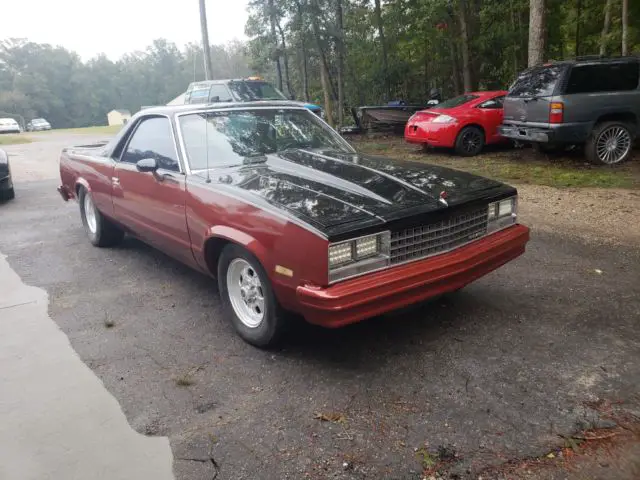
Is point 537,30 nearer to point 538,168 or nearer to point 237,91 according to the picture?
point 538,168

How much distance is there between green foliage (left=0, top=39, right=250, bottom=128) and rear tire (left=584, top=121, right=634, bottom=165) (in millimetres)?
74576

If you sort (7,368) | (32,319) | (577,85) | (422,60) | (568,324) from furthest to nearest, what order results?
(422,60), (577,85), (32,319), (568,324), (7,368)

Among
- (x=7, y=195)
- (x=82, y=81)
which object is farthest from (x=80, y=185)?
(x=82, y=81)

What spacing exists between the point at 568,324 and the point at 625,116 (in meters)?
7.20

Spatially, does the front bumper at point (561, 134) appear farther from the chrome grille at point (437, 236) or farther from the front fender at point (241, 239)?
the front fender at point (241, 239)

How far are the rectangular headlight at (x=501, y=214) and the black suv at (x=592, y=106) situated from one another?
6102 mm

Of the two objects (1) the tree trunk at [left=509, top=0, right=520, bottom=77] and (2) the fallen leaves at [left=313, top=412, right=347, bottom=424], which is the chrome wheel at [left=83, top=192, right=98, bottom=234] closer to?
(2) the fallen leaves at [left=313, top=412, right=347, bottom=424]

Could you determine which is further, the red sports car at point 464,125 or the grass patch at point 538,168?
the red sports car at point 464,125

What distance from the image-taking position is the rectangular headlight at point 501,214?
12.7ft

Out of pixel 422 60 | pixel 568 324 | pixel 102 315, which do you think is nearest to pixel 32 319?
pixel 102 315

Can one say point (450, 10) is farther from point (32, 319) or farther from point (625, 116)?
point (32, 319)

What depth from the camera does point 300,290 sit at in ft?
9.99

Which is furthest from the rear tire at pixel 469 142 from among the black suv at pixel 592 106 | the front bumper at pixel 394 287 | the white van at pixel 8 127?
the white van at pixel 8 127

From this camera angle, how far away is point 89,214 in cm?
643
